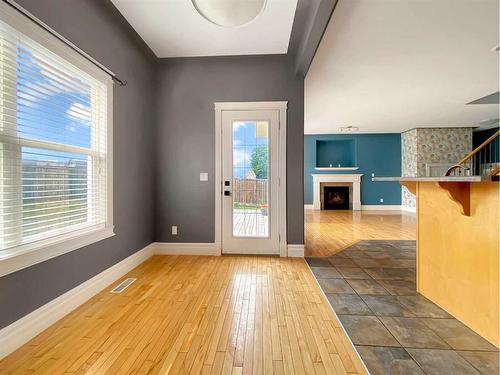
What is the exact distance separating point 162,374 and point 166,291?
100cm

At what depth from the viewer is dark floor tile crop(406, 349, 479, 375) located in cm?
126

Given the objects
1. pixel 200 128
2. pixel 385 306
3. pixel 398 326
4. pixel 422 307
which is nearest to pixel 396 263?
pixel 422 307

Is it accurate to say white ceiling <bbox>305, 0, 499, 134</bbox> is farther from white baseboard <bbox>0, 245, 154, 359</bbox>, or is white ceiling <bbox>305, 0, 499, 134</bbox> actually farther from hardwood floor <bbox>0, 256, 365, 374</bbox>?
white baseboard <bbox>0, 245, 154, 359</bbox>

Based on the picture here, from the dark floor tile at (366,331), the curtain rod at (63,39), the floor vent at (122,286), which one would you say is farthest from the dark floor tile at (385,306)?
the curtain rod at (63,39)

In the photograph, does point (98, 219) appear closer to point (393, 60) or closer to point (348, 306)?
point (348, 306)

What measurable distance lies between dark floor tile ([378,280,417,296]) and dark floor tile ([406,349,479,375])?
2.51 feet

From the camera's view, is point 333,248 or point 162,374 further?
point 333,248

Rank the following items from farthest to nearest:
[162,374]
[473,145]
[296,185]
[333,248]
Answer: [473,145] < [333,248] < [296,185] < [162,374]

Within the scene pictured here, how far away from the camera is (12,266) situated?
141 cm

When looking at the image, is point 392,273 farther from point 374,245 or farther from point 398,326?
point 374,245

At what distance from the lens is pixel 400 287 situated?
7.45 feet

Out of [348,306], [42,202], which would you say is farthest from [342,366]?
[42,202]

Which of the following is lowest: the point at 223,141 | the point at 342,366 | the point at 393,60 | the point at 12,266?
the point at 342,366

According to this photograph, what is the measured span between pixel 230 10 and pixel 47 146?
1.73 metres
